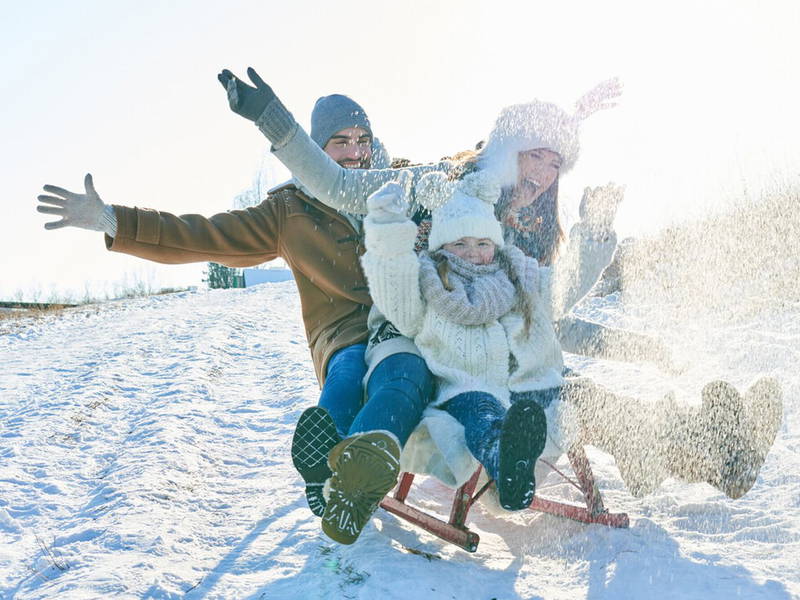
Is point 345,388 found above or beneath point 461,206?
beneath

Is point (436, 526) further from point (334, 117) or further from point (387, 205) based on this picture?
point (334, 117)

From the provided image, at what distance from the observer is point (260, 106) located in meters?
2.88

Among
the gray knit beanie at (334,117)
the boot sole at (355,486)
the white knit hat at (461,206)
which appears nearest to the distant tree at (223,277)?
the gray knit beanie at (334,117)

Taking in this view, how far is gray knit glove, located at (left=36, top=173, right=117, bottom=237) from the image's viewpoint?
9.82 feet

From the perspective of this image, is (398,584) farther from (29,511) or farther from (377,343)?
(29,511)

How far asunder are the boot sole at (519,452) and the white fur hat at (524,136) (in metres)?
1.35

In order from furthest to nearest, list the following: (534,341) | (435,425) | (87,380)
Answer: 1. (87,380)
2. (534,341)
3. (435,425)

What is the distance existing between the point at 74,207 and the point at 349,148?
1.24 metres

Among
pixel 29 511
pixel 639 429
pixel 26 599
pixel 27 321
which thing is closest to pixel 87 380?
pixel 29 511

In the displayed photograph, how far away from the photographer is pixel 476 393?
2.68 m

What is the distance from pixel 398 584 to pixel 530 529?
0.88m

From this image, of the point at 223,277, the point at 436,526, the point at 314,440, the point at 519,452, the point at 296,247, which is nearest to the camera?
the point at 519,452

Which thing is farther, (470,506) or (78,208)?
(78,208)

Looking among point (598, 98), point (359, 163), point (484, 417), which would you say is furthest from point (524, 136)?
point (484, 417)
